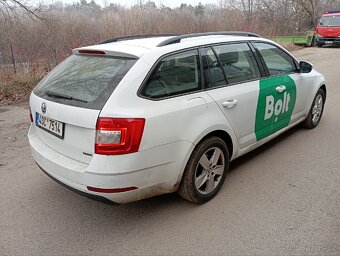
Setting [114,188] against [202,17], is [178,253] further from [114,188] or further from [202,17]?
[202,17]

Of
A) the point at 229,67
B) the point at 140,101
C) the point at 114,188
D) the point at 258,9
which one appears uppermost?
the point at 258,9

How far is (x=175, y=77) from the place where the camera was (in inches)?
107

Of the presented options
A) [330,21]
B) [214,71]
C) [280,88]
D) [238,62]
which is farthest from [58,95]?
[330,21]

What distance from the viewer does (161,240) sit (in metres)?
2.51

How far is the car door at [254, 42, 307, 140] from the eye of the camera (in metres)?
3.54

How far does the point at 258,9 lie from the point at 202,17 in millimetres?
13690

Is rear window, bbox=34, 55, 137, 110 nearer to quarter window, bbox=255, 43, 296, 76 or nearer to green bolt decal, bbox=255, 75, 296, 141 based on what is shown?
green bolt decal, bbox=255, 75, 296, 141

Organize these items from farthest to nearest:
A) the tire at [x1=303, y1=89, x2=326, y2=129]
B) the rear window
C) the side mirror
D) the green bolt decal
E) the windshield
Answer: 1. the windshield
2. the tire at [x1=303, y1=89, x2=326, y2=129]
3. the side mirror
4. the green bolt decal
5. the rear window

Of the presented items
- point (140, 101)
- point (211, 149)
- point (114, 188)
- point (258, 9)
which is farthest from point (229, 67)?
point (258, 9)

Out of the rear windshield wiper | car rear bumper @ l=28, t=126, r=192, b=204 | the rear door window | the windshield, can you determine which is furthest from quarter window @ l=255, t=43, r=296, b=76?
the windshield

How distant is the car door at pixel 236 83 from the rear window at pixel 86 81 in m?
0.88

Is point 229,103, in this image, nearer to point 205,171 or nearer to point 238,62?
point 238,62

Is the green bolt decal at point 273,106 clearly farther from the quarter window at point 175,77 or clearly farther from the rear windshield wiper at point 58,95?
the rear windshield wiper at point 58,95

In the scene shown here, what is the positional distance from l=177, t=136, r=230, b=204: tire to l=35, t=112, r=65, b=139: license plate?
3.76 feet
